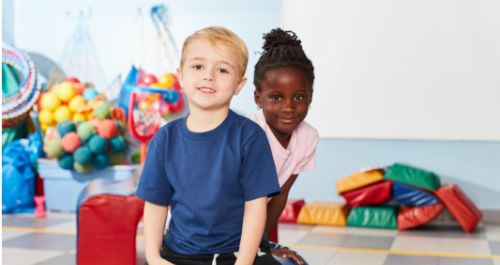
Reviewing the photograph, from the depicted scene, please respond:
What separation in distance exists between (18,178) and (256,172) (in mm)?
4159

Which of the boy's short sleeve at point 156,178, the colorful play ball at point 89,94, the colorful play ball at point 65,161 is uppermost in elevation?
the boy's short sleeve at point 156,178

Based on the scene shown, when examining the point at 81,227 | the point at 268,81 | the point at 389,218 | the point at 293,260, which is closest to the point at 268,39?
the point at 268,81

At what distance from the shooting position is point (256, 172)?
64.0 inches

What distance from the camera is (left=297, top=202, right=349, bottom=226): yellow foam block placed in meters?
4.75

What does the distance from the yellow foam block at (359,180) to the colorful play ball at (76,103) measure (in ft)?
6.77

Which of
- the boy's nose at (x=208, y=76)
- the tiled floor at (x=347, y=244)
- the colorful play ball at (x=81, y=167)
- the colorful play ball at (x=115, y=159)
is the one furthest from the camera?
the colorful play ball at (x=115, y=159)

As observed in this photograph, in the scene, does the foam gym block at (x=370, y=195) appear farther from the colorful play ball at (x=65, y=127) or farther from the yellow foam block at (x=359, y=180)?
the colorful play ball at (x=65, y=127)

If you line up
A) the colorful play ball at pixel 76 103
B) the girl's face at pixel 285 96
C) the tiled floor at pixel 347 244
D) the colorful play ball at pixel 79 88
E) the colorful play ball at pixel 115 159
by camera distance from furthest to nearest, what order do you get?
the colorful play ball at pixel 115 159 < the colorful play ball at pixel 79 88 < the colorful play ball at pixel 76 103 < the tiled floor at pixel 347 244 < the girl's face at pixel 285 96

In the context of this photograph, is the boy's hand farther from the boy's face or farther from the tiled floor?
the tiled floor

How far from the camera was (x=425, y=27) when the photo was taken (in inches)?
186

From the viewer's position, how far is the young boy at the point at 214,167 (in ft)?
5.26

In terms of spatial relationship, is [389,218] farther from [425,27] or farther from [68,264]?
[68,264]

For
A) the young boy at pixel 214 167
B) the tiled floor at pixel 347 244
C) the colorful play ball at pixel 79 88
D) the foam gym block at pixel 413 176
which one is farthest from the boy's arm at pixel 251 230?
the colorful play ball at pixel 79 88

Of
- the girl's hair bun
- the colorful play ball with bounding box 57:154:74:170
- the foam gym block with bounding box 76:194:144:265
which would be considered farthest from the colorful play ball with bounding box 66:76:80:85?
the girl's hair bun
